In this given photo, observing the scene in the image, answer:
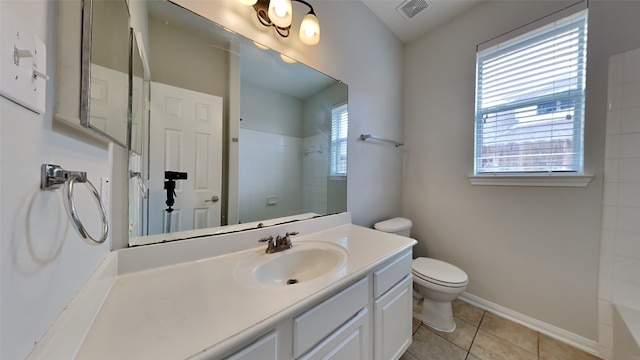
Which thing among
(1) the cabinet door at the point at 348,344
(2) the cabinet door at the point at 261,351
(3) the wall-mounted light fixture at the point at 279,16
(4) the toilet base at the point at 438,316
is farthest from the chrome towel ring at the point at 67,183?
Result: (4) the toilet base at the point at 438,316

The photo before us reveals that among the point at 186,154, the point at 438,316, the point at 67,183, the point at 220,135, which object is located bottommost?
the point at 438,316

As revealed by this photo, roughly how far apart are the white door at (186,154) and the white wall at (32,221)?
1.36 ft

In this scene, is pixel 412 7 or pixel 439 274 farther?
pixel 412 7

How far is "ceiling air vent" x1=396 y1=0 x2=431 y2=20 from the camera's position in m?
1.72

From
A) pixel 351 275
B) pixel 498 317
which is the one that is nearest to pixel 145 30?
pixel 351 275

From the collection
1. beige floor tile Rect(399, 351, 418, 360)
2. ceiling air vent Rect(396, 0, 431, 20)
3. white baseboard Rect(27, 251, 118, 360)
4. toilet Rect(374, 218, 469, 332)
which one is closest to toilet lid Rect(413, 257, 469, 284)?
toilet Rect(374, 218, 469, 332)

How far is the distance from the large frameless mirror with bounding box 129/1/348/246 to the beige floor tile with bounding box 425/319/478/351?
49.8 inches

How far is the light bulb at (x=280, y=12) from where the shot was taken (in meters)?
1.12

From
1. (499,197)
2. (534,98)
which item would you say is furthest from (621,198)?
(534,98)

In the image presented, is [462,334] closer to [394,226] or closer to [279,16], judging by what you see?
[394,226]

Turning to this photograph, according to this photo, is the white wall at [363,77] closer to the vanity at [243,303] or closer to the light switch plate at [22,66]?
the vanity at [243,303]

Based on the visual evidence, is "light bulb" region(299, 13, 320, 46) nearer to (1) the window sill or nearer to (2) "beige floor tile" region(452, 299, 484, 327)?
(1) the window sill

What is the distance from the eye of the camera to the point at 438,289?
4.76 ft

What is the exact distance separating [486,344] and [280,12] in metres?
2.45
